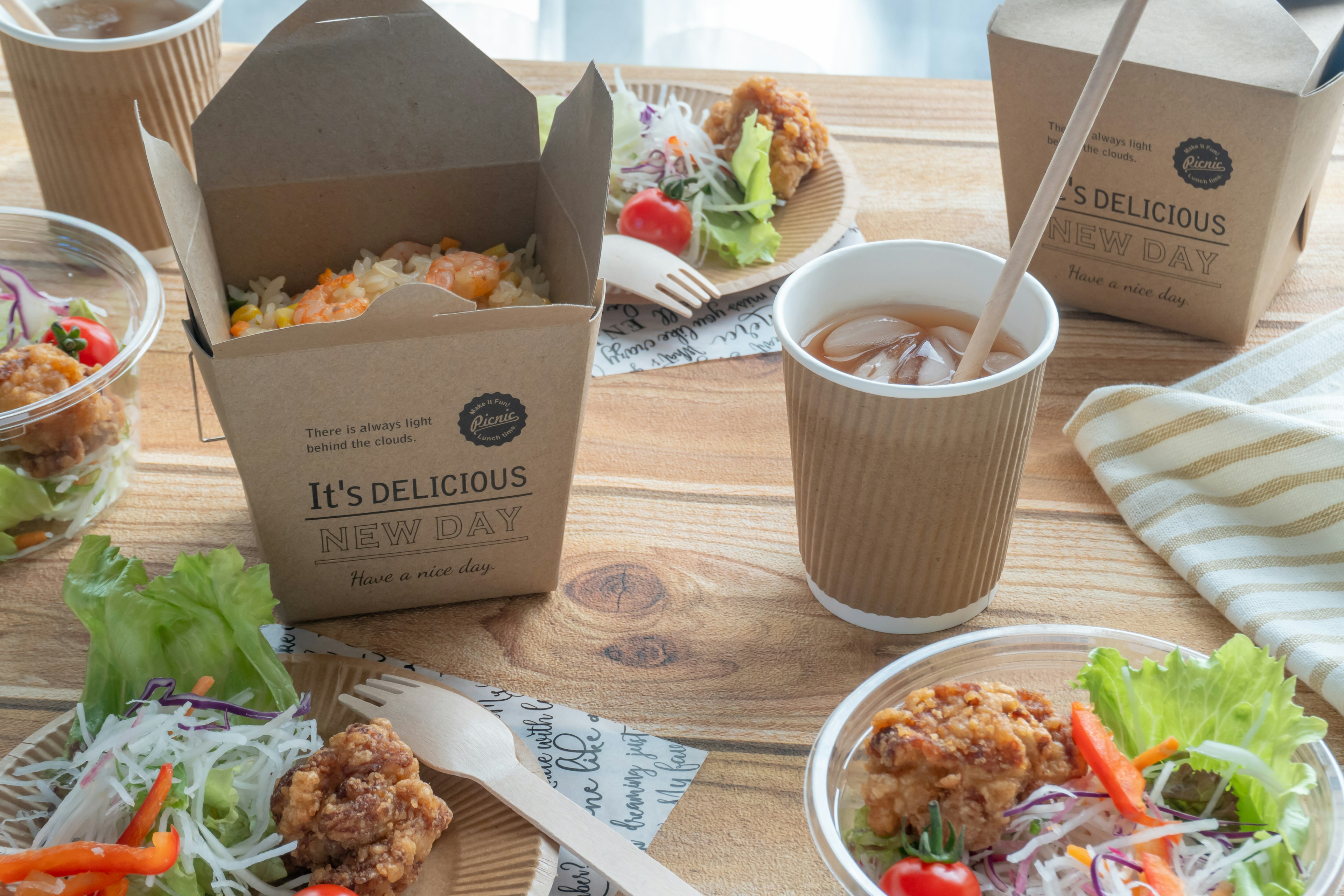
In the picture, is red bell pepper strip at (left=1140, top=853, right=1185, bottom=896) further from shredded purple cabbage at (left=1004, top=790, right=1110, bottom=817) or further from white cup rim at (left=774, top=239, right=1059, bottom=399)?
white cup rim at (left=774, top=239, right=1059, bottom=399)

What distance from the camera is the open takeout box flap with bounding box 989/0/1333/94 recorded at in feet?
4.00

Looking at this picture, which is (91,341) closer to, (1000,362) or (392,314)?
(392,314)

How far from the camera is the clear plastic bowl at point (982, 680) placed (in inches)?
30.9

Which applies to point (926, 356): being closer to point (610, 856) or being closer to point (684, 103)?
point (610, 856)

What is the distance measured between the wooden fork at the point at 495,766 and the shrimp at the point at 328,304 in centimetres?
36

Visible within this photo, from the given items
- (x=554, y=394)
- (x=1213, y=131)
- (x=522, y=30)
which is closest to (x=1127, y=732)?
(x=554, y=394)

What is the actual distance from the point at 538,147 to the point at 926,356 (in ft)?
1.57

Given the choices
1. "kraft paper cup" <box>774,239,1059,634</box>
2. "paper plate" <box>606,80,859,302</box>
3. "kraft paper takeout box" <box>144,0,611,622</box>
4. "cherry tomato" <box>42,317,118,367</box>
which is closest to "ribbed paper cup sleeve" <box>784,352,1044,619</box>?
"kraft paper cup" <box>774,239,1059,634</box>

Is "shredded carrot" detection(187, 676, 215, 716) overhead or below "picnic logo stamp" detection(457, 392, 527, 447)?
below

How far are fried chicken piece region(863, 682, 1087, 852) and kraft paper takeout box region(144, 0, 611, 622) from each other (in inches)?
15.9

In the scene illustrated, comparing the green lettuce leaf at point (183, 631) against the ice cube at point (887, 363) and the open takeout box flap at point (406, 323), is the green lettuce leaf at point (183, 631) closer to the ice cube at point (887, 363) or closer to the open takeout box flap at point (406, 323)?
the open takeout box flap at point (406, 323)

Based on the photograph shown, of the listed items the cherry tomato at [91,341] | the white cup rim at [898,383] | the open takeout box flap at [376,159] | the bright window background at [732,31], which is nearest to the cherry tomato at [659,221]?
the open takeout box flap at [376,159]

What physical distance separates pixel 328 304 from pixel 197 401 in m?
0.16

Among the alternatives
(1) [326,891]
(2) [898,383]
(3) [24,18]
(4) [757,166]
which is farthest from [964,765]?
(3) [24,18]
